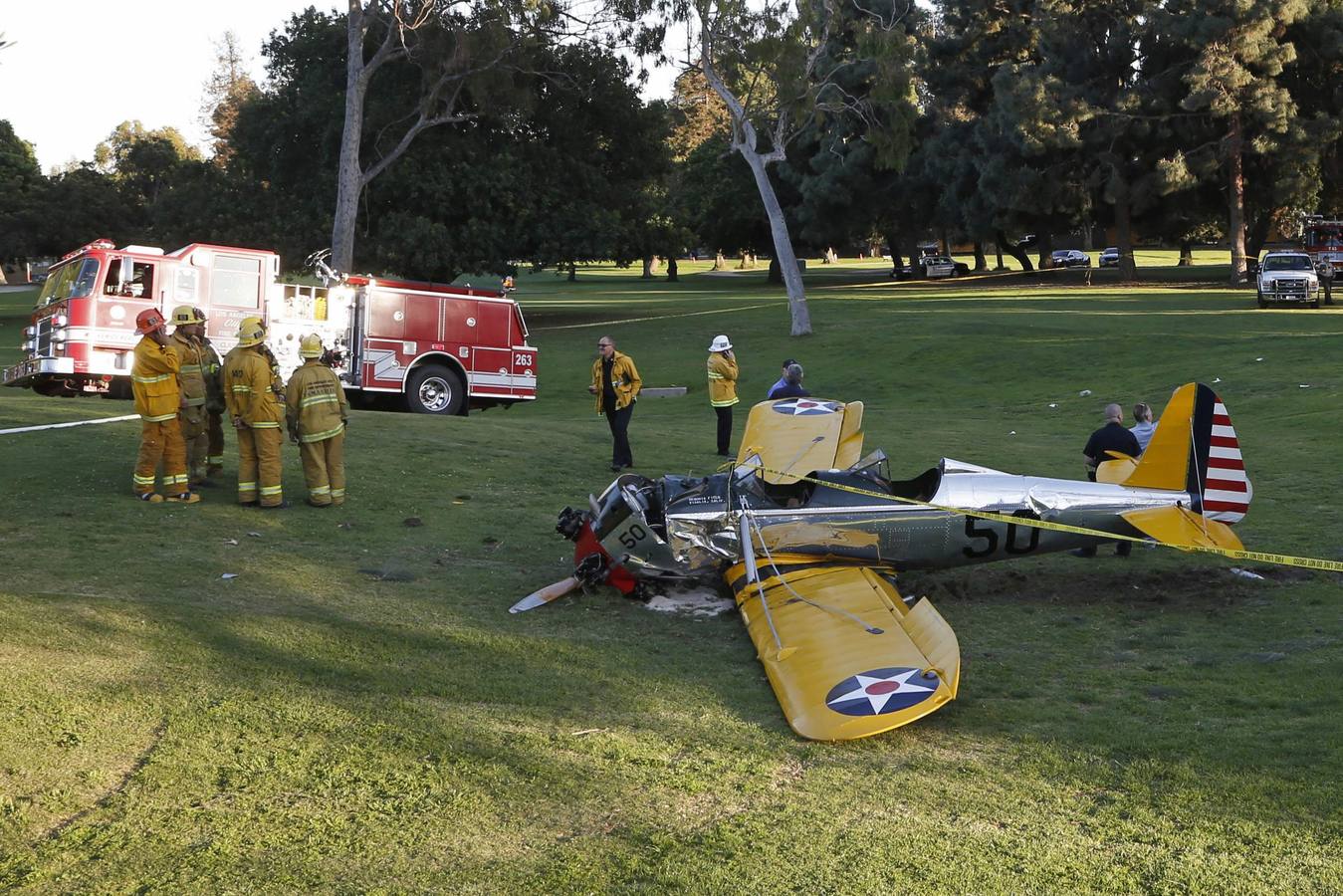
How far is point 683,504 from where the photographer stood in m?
9.51

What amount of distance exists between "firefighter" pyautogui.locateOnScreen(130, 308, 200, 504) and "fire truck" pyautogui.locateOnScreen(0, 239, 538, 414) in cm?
850

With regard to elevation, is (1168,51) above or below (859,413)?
above

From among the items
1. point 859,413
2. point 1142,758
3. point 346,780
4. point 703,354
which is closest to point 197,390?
point 859,413

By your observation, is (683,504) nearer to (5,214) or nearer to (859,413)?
(859,413)

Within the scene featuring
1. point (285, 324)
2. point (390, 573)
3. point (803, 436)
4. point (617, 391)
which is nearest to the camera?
point (390, 573)

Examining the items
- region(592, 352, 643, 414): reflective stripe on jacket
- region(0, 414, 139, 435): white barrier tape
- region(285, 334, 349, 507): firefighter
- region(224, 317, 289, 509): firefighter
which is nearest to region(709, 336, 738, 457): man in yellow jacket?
region(592, 352, 643, 414): reflective stripe on jacket

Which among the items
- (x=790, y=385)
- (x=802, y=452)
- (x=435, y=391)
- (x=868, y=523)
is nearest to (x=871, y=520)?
(x=868, y=523)

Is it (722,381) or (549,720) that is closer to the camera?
(549,720)

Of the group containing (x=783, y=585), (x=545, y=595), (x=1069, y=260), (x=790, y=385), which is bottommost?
(x=545, y=595)

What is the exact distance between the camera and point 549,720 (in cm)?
669

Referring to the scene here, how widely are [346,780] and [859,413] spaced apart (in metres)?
7.03

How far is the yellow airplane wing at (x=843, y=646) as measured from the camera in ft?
21.4

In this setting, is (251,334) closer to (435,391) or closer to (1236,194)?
(435,391)

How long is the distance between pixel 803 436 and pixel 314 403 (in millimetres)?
4826
